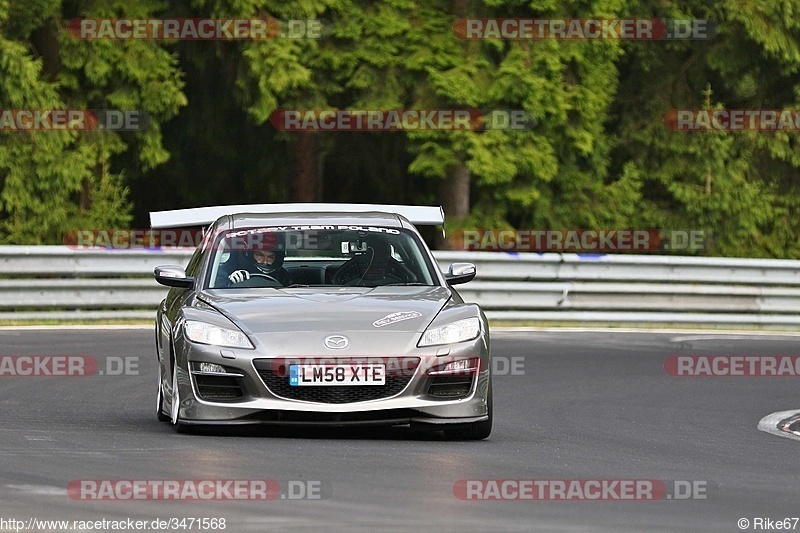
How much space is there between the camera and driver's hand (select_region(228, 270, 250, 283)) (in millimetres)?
11273

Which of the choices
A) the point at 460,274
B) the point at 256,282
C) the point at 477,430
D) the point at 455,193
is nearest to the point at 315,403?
the point at 477,430

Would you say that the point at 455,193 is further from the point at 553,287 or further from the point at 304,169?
the point at 553,287

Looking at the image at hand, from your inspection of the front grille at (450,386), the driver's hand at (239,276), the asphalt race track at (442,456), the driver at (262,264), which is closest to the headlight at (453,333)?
the front grille at (450,386)

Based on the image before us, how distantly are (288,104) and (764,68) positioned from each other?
7749 mm

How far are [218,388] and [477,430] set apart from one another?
1.61 meters

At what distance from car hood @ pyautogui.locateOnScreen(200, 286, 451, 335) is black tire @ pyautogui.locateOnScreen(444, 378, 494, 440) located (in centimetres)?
66

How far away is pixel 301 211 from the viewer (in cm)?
1245

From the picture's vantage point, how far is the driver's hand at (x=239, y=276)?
11273mm

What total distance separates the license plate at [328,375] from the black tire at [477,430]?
85 cm

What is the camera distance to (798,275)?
2155cm

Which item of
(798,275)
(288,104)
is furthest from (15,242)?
(798,275)

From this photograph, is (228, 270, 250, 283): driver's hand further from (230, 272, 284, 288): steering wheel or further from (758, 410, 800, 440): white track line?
(758, 410, 800, 440): white track line

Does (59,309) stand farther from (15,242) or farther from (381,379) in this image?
(381,379)

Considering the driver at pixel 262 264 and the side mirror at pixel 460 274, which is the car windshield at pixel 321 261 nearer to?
the driver at pixel 262 264
